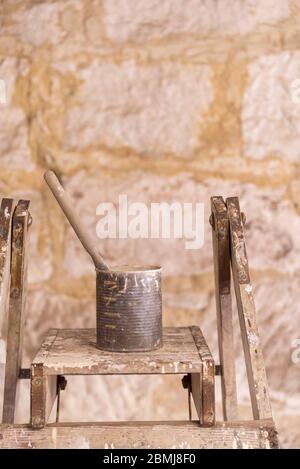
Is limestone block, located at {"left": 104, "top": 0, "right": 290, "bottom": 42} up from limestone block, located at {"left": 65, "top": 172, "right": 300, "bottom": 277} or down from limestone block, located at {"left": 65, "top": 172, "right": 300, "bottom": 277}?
up

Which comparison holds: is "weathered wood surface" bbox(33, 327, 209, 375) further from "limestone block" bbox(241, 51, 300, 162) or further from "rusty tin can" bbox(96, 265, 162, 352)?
"limestone block" bbox(241, 51, 300, 162)

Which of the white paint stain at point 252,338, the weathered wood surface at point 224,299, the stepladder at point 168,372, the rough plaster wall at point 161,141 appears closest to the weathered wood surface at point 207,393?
the stepladder at point 168,372

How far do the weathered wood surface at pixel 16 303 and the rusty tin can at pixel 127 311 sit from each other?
7.7 inches

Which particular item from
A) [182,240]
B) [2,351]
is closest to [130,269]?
[182,240]

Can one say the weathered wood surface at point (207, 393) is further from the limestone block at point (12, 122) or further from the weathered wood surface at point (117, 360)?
the limestone block at point (12, 122)

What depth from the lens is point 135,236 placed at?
1.67 m

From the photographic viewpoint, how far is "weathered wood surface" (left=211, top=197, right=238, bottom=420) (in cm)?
134

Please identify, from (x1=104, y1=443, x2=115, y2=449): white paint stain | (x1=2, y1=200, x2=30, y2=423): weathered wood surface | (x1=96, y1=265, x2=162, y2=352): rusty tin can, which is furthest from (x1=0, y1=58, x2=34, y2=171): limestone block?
(x1=104, y1=443, x2=115, y2=449): white paint stain

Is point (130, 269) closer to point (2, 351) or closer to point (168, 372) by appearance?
point (168, 372)

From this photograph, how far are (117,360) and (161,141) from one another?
0.65m

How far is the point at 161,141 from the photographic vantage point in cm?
167

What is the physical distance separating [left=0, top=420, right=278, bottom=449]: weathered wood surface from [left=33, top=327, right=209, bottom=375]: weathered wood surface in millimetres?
91

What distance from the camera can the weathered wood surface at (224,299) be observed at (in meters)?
1.34
